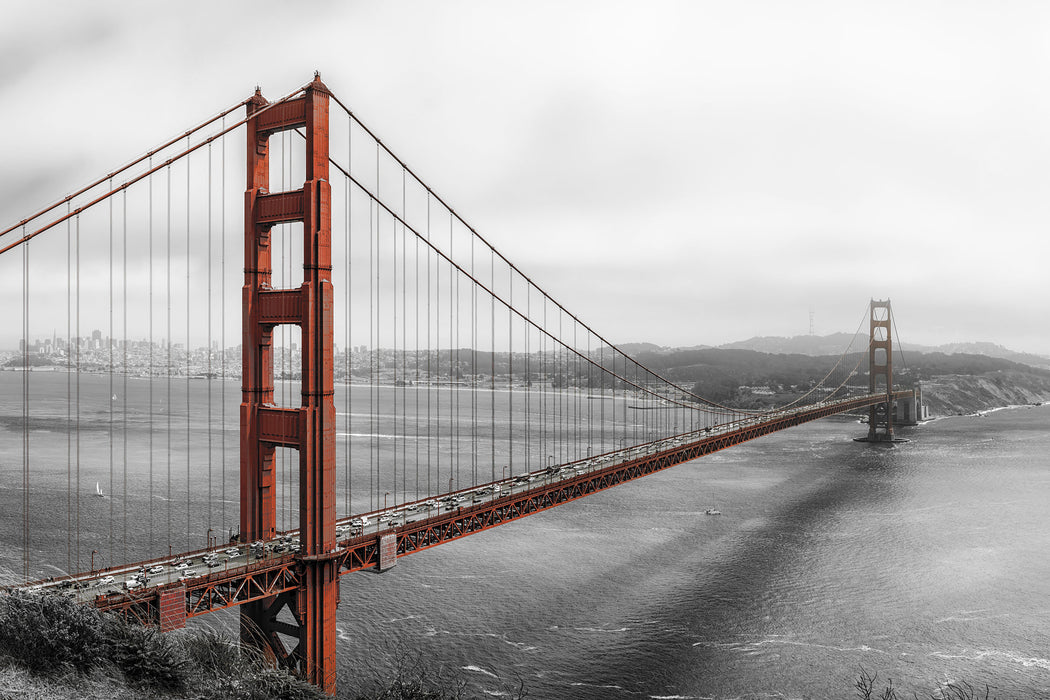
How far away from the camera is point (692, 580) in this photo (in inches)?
1303

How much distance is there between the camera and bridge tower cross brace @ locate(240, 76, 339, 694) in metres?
18.7

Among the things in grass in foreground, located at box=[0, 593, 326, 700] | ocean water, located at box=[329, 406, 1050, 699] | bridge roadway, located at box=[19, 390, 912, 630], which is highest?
grass in foreground, located at box=[0, 593, 326, 700]

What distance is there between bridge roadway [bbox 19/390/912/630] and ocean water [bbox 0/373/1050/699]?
15.6ft

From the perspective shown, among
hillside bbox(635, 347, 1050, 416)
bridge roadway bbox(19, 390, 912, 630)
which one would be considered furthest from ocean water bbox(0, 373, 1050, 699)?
hillside bbox(635, 347, 1050, 416)

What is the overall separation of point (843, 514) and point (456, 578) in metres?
29.6

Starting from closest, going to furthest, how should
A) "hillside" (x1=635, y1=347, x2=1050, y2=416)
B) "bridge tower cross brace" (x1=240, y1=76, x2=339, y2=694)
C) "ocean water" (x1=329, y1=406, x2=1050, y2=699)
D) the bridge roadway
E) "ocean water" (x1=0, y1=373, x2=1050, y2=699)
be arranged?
the bridge roadway < "bridge tower cross brace" (x1=240, y1=76, x2=339, y2=694) < "ocean water" (x1=329, y1=406, x2=1050, y2=699) < "ocean water" (x1=0, y1=373, x2=1050, y2=699) < "hillside" (x1=635, y1=347, x2=1050, y2=416)

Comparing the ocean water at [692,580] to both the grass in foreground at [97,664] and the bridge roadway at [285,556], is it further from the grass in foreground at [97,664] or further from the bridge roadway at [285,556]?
the grass in foreground at [97,664]

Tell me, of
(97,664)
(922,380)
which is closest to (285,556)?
(97,664)

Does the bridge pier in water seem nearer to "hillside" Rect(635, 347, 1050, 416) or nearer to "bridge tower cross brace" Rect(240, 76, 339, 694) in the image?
"hillside" Rect(635, 347, 1050, 416)

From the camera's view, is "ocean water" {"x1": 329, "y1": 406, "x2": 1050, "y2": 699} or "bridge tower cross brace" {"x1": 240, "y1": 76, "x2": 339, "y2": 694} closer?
"bridge tower cross brace" {"x1": 240, "y1": 76, "x2": 339, "y2": 694}

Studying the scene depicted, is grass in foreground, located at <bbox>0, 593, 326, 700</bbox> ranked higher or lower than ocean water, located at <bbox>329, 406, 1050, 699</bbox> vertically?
higher

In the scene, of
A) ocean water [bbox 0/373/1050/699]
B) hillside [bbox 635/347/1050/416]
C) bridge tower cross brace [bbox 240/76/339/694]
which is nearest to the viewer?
bridge tower cross brace [bbox 240/76/339/694]

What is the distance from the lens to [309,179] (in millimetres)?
19016

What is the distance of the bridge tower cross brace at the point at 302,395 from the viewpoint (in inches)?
737
